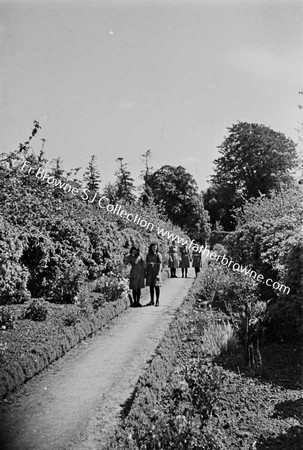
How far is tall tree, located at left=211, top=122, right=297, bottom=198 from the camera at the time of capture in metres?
31.5

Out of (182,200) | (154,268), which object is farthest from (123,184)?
(154,268)

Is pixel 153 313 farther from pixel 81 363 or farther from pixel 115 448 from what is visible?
pixel 115 448

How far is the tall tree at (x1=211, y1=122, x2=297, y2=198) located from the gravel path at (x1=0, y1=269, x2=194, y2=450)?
2578 cm

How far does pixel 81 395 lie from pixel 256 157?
30.5 m

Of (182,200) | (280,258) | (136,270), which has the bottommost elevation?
(136,270)

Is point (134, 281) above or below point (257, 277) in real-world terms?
below

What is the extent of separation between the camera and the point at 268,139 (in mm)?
32625

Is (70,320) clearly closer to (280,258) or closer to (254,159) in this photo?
(280,258)

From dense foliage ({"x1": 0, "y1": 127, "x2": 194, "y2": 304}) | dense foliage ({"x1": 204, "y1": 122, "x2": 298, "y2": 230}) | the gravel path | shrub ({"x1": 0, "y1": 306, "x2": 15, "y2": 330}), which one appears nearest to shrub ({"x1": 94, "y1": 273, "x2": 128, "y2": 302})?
dense foliage ({"x1": 0, "y1": 127, "x2": 194, "y2": 304})

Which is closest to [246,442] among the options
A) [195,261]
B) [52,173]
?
[52,173]

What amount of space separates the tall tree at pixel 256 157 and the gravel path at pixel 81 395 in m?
25.8

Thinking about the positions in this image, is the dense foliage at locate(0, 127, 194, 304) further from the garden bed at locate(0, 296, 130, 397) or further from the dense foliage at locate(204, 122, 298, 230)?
the dense foliage at locate(204, 122, 298, 230)

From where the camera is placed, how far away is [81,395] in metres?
5.15

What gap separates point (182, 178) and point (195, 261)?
1175 inches
